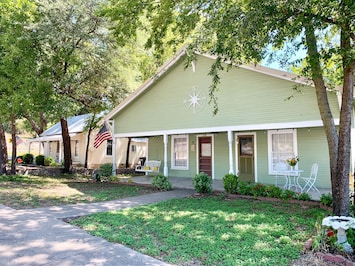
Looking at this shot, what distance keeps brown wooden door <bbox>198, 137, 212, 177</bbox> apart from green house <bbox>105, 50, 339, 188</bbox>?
0.16 ft

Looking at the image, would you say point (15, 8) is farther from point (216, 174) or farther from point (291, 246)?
point (291, 246)

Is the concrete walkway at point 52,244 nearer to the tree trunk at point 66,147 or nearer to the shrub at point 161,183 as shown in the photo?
the shrub at point 161,183

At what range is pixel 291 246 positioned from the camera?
4773 millimetres

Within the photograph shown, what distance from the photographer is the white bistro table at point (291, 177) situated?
383 inches

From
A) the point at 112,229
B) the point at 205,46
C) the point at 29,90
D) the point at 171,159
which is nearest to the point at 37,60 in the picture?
the point at 29,90

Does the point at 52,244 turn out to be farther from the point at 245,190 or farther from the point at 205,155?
the point at 205,155

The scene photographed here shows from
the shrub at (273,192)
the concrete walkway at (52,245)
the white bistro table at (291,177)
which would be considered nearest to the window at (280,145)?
the white bistro table at (291,177)

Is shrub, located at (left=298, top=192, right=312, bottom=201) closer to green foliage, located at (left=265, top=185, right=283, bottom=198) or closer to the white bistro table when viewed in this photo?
green foliage, located at (left=265, top=185, right=283, bottom=198)

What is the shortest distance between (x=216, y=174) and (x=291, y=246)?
8704mm

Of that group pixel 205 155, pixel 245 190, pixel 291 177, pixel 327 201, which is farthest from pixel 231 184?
pixel 205 155

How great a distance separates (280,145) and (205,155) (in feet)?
12.6

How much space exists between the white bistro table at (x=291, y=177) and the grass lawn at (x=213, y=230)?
5.35 feet

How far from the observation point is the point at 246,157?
41.4 feet

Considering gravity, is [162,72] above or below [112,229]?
above
